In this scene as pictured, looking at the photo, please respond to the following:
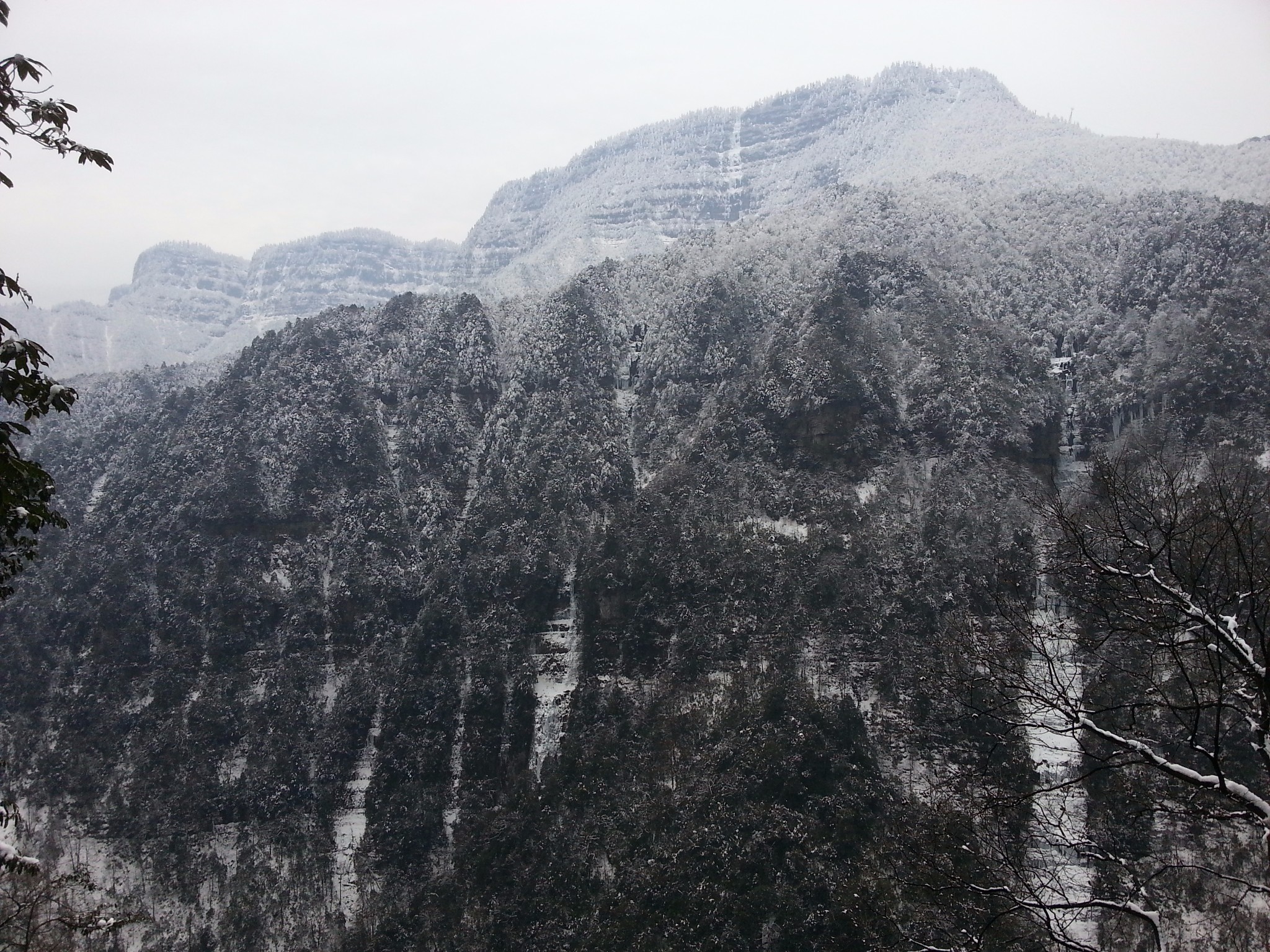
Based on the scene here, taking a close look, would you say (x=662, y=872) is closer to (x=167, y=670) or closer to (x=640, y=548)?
(x=640, y=548)

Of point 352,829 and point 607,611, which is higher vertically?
point 607,611

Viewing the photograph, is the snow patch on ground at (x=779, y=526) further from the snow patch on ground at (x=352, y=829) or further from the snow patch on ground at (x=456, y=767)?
the snow patch on ground at (x=352, y=829)

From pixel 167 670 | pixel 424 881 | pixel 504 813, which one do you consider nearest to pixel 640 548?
pixel 504 813

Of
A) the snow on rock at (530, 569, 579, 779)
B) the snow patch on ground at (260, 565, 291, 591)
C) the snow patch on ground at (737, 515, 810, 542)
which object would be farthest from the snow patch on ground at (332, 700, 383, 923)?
the snow patch on ground at (737, 515, 810, 542)

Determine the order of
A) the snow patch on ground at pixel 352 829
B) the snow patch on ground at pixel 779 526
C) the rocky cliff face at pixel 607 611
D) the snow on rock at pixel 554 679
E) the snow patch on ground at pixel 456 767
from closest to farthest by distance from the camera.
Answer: the rocky cliff face at pixel 607 611
the snow patch on ground at pixel 352 829
the snow patch on ground at pixel 456 767
the snow on rock at pixel 554 679
the snow patch on ground at pixel 779 526

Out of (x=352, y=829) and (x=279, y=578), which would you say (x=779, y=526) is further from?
(x=279, y=578)

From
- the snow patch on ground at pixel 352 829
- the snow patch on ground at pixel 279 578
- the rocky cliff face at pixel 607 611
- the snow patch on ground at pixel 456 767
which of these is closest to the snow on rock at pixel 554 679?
the rocky cliff face at pixel 607 611

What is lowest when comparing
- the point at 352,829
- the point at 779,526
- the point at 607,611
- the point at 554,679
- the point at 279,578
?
the point at 352,829

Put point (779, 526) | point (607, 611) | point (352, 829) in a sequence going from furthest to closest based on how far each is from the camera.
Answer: point (607, 611), point (779, 526), point (352, 829)

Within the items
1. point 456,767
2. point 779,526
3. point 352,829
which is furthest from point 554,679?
point 779,526

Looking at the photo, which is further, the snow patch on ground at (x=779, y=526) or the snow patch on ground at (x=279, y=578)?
the snow patch on ground at (x=279, y=578)
